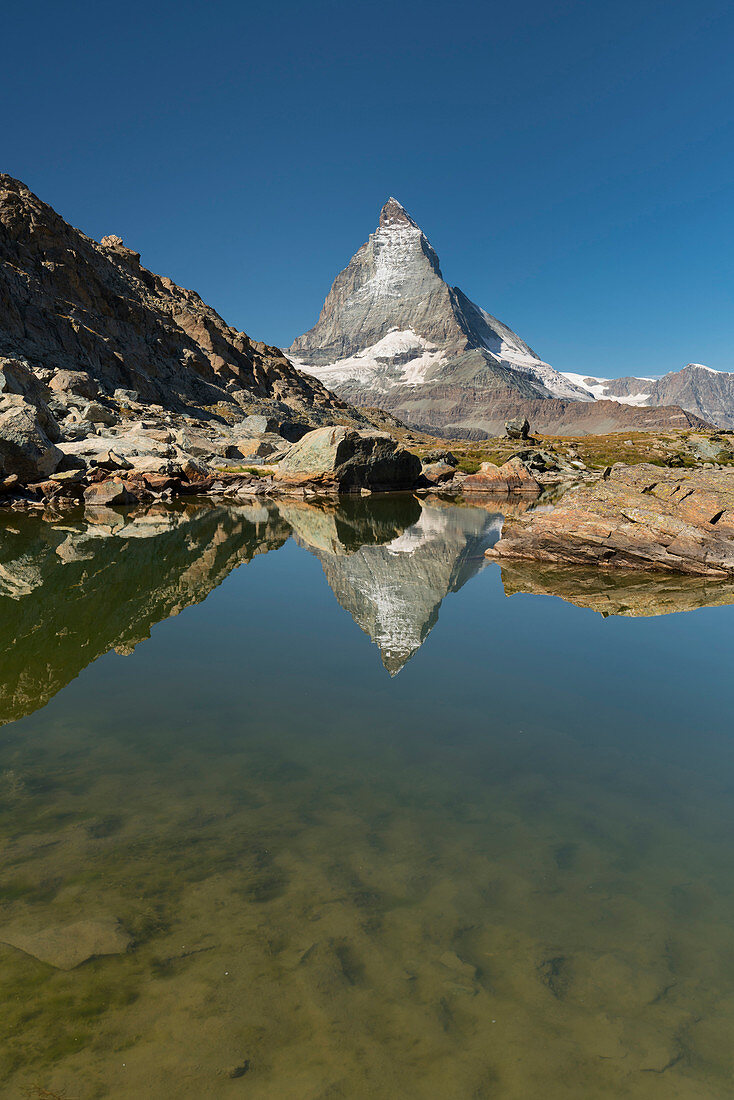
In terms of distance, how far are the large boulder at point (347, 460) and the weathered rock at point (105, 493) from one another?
1494 centimetres

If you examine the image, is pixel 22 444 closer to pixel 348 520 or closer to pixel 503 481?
pixel 348 520

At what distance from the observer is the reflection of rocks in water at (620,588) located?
43.9 feet

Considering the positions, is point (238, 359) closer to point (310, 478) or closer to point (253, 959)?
point (310, 478)

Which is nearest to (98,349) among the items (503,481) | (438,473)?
(438,473)

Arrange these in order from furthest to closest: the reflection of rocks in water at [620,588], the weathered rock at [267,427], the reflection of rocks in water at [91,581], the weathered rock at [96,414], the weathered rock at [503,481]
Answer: the weathered rock at [267,427] → the weathered rock at [96,414] → the weathered rock at [503,481] → the reflection of rocks in water at [620,588] → the reflection of rocks in water at [91,581]

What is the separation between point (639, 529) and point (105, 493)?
31.5 m

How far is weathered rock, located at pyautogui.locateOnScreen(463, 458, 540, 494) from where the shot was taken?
170 ft

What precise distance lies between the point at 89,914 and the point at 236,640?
7.07m

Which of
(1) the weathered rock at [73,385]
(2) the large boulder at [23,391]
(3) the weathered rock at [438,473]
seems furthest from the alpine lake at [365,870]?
(1) the weathered rock at [73,385]

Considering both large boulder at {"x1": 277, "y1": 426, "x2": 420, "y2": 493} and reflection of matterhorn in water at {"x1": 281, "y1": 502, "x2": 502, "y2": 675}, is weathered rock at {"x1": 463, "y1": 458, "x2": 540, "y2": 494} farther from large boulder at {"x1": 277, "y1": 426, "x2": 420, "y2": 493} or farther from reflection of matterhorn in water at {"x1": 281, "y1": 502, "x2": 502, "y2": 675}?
reflection of matterhorn in water at {"x1": 281, "y1": 502, "x2": 502, "y2": 675}

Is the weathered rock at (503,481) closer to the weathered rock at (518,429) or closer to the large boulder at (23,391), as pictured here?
the large boulder at (23,391)

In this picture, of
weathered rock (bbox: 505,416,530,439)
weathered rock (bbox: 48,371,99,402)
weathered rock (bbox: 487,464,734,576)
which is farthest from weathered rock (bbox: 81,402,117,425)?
weathered rock (bbox: 505,416,530,439)

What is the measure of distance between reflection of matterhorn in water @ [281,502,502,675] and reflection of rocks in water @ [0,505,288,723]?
373 cm

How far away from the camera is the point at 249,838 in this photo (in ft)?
16.4
